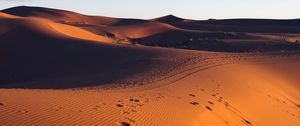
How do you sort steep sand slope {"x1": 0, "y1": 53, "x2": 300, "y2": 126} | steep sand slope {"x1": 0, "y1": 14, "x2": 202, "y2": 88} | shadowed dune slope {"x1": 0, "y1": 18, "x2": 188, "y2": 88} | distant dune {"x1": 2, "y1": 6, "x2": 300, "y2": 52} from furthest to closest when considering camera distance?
distant dune {"x1": 2, "y1": 6, "x2": 300, "y2": 52} < shadowed dune slope {"x1": 0, "y1": 18, "x2": 188, "y2": 88} < steep sand slope {"x1": 0, "y1": 14, "x2": 202, "y2": 88} < steep sand slope {"x1": 0, "y1": 53, "x2": 300, "y2": 126}

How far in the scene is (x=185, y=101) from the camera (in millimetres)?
14078

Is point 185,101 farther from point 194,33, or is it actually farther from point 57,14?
point 57,14

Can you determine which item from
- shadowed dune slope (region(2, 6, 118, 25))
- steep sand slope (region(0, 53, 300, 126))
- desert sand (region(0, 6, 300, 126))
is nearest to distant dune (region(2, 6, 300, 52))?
shadowed dune slope (region(2, 6, 118, 25))

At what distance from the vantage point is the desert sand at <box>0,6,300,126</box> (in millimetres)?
10953

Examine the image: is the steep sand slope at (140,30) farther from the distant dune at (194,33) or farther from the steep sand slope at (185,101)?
the steep sand slope at (185,101)

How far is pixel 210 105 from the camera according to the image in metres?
14.3

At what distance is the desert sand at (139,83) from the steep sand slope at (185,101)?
2 centimetres

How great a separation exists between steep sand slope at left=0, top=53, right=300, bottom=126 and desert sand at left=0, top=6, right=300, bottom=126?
0.08 ft

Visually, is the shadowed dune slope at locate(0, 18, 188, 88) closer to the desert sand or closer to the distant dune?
the desert sand

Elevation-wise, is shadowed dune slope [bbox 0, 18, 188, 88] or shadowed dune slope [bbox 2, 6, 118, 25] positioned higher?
shadowed dune slope [bbox 2, 6, 118, 25]

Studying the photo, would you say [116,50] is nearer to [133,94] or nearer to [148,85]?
[148,85]

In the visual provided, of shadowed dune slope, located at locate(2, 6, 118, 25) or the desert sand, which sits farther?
shadowed dune slope, located at locate(2, 6, 118, 25)

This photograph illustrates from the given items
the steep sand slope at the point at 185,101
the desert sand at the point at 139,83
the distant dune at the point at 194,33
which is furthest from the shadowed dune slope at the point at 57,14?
the steep sand slope at the point at 185,101

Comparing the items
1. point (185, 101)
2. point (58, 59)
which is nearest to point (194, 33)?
point (58, 59)
